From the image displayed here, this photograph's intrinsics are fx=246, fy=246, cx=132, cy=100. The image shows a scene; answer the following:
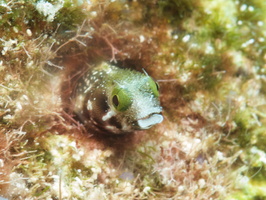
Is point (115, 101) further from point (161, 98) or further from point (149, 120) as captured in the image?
point (161, 98)

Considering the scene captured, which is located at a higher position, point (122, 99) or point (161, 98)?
point (122, 99)

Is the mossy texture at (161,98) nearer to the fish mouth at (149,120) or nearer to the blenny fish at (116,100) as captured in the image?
the blenny fish at (116,100)

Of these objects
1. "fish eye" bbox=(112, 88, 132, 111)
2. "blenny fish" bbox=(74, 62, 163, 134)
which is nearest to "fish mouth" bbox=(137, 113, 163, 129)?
"blenny fish" bbox=(74, 62, 163, 134)

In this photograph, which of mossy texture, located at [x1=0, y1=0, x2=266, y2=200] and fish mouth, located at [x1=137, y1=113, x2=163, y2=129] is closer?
fish mouth, located at [x1=137, y1=113, x2=163, y2=129]

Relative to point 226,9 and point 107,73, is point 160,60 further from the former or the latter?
point 226,9

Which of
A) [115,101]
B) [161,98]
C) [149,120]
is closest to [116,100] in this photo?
[115,101]

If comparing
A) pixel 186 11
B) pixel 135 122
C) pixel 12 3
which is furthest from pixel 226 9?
pixel 12 3

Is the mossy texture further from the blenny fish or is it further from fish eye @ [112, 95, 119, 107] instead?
fish eye @ [112, 95, 119, 107]
